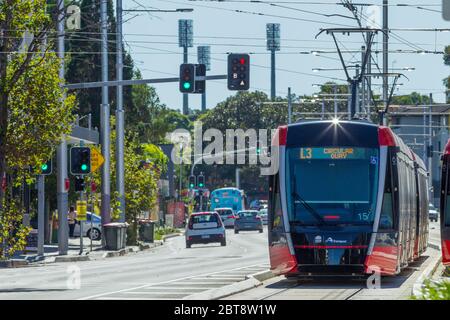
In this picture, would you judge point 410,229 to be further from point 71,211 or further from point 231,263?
point 71,211

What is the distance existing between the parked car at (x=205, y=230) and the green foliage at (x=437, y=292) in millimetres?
43598

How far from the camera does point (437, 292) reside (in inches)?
531

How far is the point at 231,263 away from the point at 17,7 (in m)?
9.27

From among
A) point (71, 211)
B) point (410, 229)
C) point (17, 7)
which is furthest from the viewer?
point (71, 211)

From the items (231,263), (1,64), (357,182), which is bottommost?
(231,263)

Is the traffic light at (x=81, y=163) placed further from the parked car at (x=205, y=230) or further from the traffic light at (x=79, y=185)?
the parked car at (x=205, y=230)

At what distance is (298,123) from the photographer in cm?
2609

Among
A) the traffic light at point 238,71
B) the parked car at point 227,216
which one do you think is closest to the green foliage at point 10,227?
the traffic light at point 238,71

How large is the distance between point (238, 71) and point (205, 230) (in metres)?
20.4

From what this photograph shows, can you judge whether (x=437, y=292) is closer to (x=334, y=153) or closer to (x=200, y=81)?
(x=334, y=153)

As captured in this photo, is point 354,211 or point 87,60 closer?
point 354,211

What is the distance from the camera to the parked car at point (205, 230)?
57.8 metres

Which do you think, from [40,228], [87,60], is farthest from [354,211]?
[87,60]

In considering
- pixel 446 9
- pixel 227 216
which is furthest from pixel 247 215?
pixel 446 9
